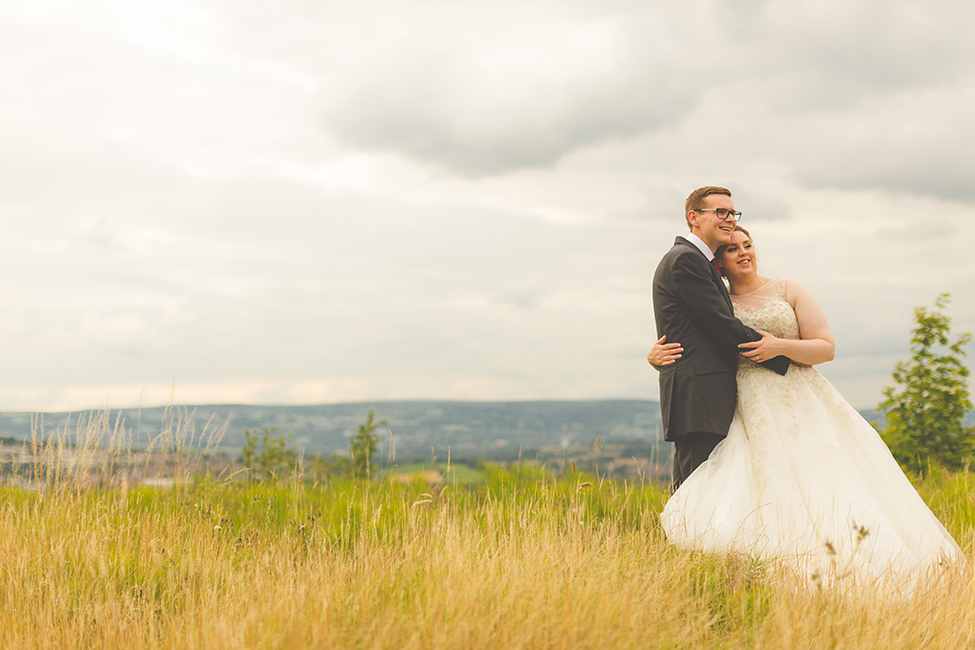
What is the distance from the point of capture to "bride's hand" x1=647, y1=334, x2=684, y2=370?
4332 mm

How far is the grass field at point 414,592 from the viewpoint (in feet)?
8.96

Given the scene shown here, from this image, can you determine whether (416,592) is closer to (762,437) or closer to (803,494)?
(762,437)

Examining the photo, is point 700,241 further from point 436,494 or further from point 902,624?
point 436,494

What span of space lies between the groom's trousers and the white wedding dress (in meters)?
0.05

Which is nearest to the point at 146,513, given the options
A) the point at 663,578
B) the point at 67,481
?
the point at 67,481

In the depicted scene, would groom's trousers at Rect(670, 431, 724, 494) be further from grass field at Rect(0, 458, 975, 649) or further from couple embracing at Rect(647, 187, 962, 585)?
grass field at Rect(0, 458, 975, 649)

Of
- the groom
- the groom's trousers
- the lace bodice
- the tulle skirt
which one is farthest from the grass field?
the lace bodice

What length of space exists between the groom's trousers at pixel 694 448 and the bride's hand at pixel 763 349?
0.60m

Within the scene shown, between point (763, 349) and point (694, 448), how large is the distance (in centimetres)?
84

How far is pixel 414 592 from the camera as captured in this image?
3.05 m

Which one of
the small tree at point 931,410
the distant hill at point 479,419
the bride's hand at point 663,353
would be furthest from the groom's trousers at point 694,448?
the distant hill at point 479,419

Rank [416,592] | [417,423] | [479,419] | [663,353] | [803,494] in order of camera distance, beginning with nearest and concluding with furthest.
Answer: [416,592] → [803,494] → [663,353] → [417,423] → [479,419]

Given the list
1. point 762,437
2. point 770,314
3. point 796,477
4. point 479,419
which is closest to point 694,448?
point 762,437

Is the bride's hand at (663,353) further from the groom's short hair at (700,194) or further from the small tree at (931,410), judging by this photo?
the small tree at (931,410)
